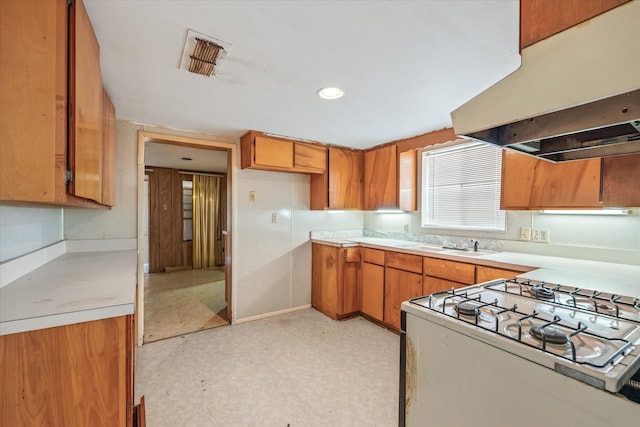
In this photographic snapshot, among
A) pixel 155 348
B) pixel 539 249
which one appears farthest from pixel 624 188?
pixel 155 348

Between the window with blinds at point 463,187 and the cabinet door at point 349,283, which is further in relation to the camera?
the cabinet door at point 349,283

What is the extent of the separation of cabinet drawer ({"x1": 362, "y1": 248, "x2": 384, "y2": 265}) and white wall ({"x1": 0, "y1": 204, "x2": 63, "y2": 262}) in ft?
8.93

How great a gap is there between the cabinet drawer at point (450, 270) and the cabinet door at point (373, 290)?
604 mm

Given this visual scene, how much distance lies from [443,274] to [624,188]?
1.22 m

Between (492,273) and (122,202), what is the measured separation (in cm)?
321

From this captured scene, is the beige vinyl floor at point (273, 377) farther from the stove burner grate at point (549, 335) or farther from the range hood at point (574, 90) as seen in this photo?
the range hood at point (574, 90)

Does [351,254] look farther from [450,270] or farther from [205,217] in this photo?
[205,217]

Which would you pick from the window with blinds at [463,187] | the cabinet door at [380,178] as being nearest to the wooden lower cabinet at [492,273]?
the window with blinds at [463,187]

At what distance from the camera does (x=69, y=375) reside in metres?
0.94

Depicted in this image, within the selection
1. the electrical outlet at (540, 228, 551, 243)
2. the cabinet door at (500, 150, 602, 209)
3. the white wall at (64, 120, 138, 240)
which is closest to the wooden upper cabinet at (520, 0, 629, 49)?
the cabinet door at (500, 150, 602, 209)

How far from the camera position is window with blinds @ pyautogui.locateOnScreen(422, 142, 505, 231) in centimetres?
263

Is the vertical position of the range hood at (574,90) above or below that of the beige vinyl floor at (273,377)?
above

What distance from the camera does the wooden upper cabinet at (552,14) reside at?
76 centimetres

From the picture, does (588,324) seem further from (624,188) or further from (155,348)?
(155,348)
